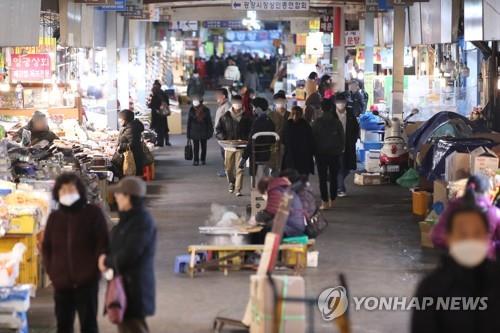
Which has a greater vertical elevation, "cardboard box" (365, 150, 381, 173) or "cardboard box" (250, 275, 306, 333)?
"cardboard box" (365, 150, 381, 173)

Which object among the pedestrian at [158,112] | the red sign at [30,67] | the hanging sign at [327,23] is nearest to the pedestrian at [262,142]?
the red sign at [30,67]

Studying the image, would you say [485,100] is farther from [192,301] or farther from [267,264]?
[267,264]

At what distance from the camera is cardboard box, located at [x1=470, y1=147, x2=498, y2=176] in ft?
44.2

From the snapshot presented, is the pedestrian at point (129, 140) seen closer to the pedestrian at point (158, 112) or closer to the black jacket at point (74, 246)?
the pedestrian at point (158, 112)

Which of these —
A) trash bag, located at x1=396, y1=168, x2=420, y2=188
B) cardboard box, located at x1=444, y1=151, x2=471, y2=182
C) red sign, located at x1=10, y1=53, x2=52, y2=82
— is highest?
red sign, located at x1=10, y1=53, x2=52, y2=82

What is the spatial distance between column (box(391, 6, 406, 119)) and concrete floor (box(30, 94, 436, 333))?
3.57m

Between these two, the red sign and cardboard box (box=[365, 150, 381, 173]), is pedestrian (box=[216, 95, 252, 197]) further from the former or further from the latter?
the red sign

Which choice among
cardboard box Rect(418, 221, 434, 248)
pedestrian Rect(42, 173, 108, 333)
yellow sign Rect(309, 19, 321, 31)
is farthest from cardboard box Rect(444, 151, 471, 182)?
yellow sign Rect(309, 19, 321, 31)

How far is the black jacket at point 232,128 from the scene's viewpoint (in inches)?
787

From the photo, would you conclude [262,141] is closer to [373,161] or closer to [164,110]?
[373,161]

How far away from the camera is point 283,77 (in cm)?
4712

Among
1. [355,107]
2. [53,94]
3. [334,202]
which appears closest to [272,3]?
[355,107]

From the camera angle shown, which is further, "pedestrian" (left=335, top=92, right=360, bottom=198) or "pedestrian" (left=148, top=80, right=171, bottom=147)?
"pedestrian" (left=148, top=80, right=171, bottom=147)

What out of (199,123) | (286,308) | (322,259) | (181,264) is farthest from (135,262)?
(199,123)
